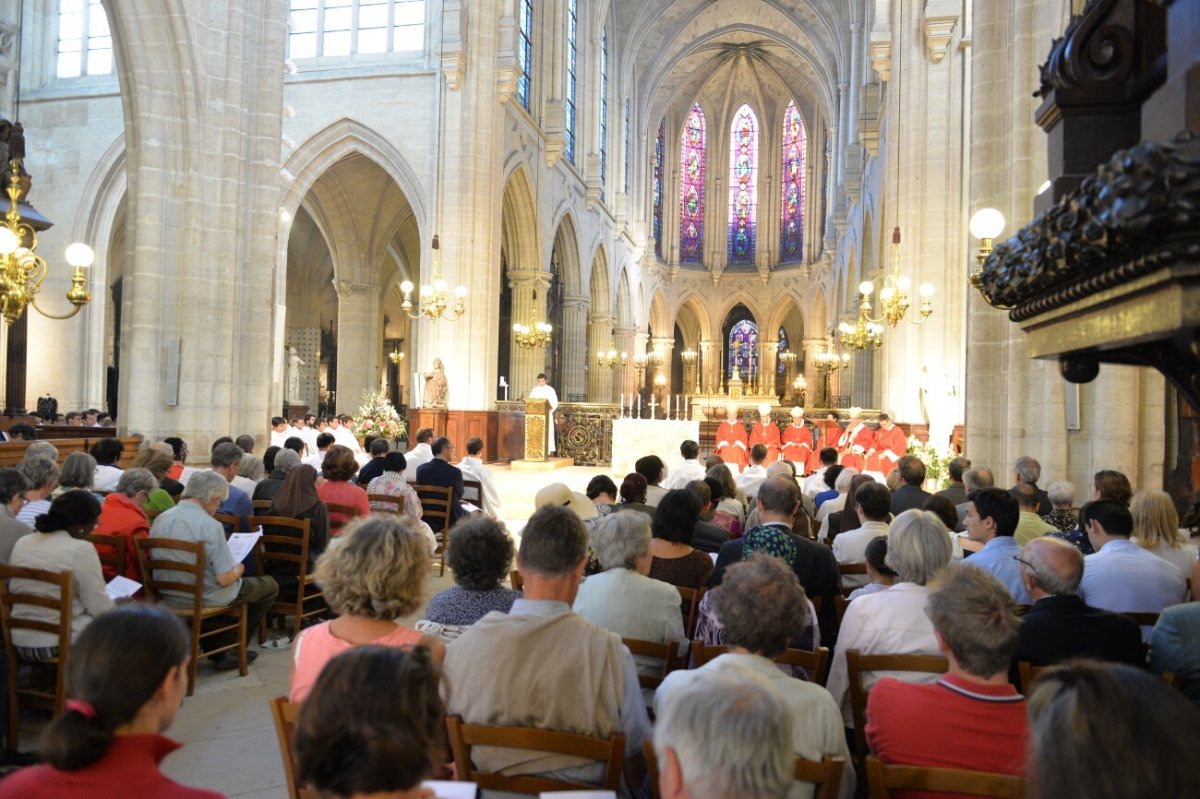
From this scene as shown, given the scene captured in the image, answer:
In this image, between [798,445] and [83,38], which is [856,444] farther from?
[83,38]

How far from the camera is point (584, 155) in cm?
2586

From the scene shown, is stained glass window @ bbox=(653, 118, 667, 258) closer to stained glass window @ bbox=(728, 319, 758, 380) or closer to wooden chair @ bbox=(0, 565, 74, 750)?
stained glass window @ bbox=(728, 319, 758, 380)

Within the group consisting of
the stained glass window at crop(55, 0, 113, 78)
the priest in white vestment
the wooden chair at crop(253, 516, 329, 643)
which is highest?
the stained glass window at crop(55, 0, 113, 78)

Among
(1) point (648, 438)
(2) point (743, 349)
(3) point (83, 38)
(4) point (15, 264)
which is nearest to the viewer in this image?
(4) point (15, 264)

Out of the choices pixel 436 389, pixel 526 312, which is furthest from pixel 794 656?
pixel 526 312

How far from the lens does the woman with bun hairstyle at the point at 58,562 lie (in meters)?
3.78

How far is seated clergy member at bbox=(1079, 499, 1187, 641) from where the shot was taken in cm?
356

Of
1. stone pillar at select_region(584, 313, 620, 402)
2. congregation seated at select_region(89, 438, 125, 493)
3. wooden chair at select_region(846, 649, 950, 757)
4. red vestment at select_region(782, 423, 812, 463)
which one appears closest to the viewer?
wooden chair at select_region(846, 649, 950, 757)

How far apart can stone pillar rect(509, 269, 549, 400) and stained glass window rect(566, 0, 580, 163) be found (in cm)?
434

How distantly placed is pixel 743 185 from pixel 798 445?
2655 centimetres

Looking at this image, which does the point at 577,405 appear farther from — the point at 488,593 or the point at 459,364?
the point at 488,593

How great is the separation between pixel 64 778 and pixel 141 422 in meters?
8.68

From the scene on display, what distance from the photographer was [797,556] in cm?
380

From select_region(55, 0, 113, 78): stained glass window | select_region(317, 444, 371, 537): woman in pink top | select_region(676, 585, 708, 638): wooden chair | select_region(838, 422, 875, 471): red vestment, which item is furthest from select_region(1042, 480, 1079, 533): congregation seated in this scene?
select_region(55, 0, 113, 78): stained glass window
